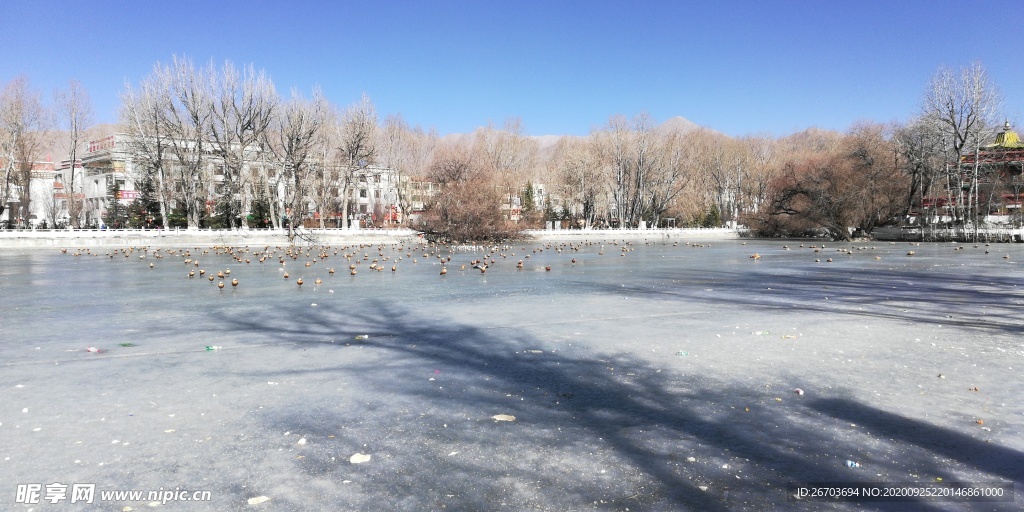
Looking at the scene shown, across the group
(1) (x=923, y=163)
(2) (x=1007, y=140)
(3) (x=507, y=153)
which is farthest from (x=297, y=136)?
(2) (x=1007, y=140)

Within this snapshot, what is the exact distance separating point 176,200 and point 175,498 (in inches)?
2211

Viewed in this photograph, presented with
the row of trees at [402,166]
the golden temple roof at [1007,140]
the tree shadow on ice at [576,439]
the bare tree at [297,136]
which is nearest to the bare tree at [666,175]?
the row of trees at [402,166]

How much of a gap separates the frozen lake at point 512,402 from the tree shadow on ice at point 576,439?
0.06 ft

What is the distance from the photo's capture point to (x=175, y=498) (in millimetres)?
3312

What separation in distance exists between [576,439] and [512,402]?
99 cm

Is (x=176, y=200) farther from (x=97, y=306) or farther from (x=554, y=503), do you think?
(x=554, y=503)

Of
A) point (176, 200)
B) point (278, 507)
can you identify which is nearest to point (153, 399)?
point (278, 507)

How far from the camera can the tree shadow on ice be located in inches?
132

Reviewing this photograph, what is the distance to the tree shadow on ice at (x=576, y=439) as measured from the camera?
11.0 ft

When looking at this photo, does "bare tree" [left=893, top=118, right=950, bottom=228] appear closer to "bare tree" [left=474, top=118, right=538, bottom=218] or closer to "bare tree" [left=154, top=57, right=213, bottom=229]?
"bare tree" [left=474, top=118, right=538, bottom=218]

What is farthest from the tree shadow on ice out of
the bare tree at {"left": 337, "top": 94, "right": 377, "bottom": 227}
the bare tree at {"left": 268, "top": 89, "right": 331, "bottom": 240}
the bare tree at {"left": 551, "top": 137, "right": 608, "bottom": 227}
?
the bare tree at {"left": 551, "top": 137, "right": 608, "bottom": 227}

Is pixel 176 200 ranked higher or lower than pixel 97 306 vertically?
higher

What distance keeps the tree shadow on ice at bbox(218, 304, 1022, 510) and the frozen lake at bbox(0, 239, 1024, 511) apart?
2cm

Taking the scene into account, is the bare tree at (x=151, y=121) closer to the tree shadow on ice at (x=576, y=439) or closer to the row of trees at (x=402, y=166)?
the row of trees at (x=402, y=166)
